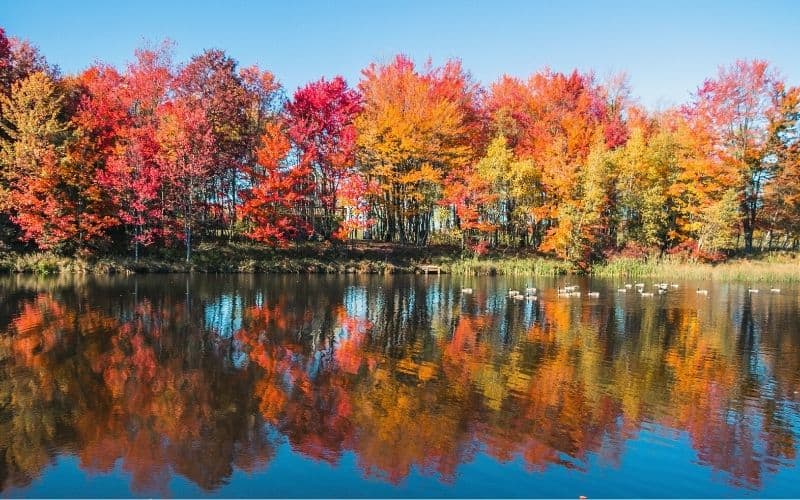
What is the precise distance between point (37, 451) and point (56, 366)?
4765 millimetres

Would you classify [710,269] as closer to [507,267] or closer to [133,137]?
[507,267]

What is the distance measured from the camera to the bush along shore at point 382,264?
32.8 m

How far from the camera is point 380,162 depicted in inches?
1623

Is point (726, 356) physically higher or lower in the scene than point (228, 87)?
lower

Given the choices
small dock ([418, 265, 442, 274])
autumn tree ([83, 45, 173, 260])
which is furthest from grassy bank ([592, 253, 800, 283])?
autumn tree ([83, 45, 173, 260])

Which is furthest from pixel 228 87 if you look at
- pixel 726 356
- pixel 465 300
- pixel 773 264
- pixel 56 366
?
pixel 773 264

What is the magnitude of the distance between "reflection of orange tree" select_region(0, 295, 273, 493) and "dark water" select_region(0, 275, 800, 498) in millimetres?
42

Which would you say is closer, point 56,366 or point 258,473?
point 258,473

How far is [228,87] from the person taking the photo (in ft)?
125

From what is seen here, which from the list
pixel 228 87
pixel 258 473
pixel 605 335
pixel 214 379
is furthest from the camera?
pixel 228 87

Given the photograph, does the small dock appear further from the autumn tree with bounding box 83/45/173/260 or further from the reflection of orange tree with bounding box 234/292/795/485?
the reflection of orange tree with bounding box 234/292/795/485

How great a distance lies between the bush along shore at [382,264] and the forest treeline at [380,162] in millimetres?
1281

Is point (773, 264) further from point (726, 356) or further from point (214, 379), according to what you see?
point (214, 379)

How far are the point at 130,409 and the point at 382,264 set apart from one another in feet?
99.0
